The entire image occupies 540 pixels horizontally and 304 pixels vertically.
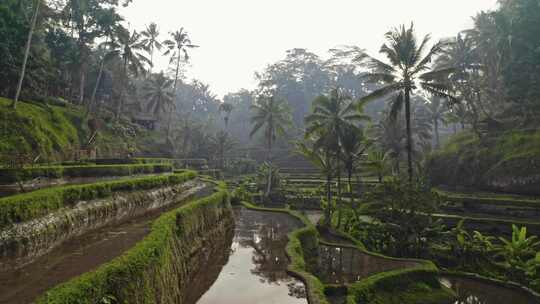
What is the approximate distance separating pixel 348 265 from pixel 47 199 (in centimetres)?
1257

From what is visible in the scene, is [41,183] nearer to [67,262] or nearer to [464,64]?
[67,262]

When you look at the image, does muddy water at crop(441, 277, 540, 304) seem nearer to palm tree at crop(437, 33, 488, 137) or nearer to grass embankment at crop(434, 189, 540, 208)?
grass embankment at crop(434, 189, 540, 208)

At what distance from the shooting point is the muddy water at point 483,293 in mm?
13492

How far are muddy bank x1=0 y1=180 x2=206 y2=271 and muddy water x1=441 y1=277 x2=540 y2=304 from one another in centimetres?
1485

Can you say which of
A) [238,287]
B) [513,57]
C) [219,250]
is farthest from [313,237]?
[513,57]

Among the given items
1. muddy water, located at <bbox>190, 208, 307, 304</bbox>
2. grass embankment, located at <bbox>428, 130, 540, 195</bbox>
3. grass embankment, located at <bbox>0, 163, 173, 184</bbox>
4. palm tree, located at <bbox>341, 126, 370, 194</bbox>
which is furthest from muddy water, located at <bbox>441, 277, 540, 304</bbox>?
grass embankment, located at <bbox>0, 163, 173, 184</bbox>

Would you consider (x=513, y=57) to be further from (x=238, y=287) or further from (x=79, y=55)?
(x=79, y=55)

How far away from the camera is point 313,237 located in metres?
19.0

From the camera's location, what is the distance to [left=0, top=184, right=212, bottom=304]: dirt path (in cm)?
656

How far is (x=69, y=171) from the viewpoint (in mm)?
16047

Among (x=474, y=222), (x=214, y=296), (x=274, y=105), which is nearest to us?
(x=214, y=296)

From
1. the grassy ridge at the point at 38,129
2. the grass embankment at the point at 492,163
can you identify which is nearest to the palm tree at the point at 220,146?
the grassy ridge at the point at 38,129

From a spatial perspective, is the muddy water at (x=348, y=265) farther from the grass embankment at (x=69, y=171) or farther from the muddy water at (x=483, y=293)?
the grass embankment at (x=69, y=171)

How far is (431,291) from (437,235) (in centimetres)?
593
